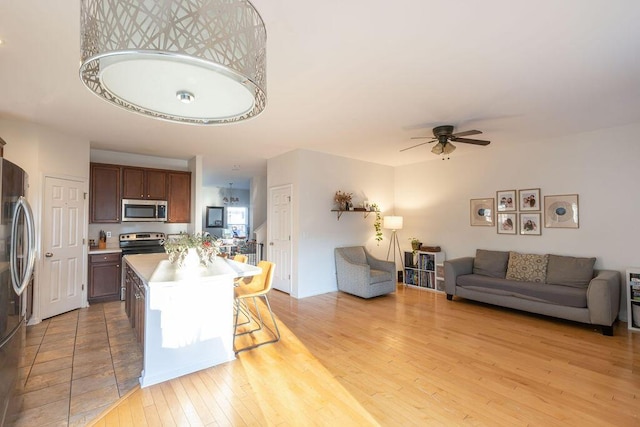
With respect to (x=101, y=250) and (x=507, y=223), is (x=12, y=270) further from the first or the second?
(x=507, y=223)

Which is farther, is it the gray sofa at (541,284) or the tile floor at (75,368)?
the gray sofa at (541,284)

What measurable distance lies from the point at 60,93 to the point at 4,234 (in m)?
1.74

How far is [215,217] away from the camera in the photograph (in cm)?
1040

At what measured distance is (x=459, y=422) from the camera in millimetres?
2008

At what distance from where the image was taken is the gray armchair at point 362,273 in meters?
4.96

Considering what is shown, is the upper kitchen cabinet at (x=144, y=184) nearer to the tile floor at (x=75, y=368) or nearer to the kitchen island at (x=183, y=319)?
the tile floor at (x=75, y=368)

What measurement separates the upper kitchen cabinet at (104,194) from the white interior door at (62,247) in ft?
1.17

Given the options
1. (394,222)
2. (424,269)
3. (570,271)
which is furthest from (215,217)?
(570,271)

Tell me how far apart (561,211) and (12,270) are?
20.9 ft

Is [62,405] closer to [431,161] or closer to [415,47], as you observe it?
[415,47]

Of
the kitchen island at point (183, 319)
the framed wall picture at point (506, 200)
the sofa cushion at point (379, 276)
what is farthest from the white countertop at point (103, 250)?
the framed wall picture at point (506, 200)

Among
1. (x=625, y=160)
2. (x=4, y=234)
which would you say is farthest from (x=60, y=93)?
(x=625, y=160)

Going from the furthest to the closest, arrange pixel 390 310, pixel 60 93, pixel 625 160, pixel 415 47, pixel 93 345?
pixel 390 310 < pixel 625 160 < pixel 93 345 < pixel 60 93 < pixel 415 47

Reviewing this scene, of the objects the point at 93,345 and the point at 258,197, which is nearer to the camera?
the point at 93,345
